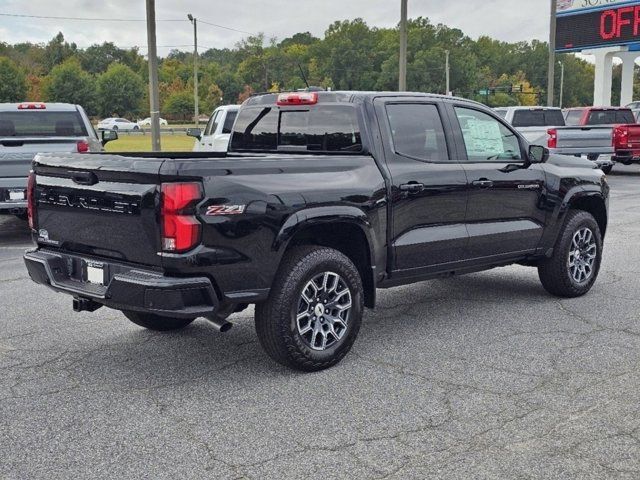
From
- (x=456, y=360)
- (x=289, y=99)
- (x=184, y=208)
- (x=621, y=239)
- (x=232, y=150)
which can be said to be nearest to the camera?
(x=184, y=208)

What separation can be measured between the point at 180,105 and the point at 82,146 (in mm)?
88788

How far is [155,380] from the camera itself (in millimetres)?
4809

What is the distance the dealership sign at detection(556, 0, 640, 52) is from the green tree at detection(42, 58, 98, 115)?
2630 inches

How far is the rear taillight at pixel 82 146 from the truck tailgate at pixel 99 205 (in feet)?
19.3

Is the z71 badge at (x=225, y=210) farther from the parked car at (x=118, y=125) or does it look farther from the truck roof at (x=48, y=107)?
the parked car at (x=118, y=125)

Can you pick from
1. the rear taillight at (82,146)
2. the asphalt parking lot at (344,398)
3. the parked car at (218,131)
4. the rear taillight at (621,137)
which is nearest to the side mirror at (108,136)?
the rear taillight at (82,146)

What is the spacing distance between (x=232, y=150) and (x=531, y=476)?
3.90 metres

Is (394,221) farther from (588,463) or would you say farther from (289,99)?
(588,463)

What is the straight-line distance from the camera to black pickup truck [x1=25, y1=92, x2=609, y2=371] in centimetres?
435

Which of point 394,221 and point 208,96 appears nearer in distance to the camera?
point 394,221

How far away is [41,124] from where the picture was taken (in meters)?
11.9

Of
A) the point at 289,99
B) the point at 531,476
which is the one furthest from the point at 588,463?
the point at 289,99

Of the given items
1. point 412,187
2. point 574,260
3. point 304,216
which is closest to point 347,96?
point 412,187

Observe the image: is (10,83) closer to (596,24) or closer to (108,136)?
(596,24)
